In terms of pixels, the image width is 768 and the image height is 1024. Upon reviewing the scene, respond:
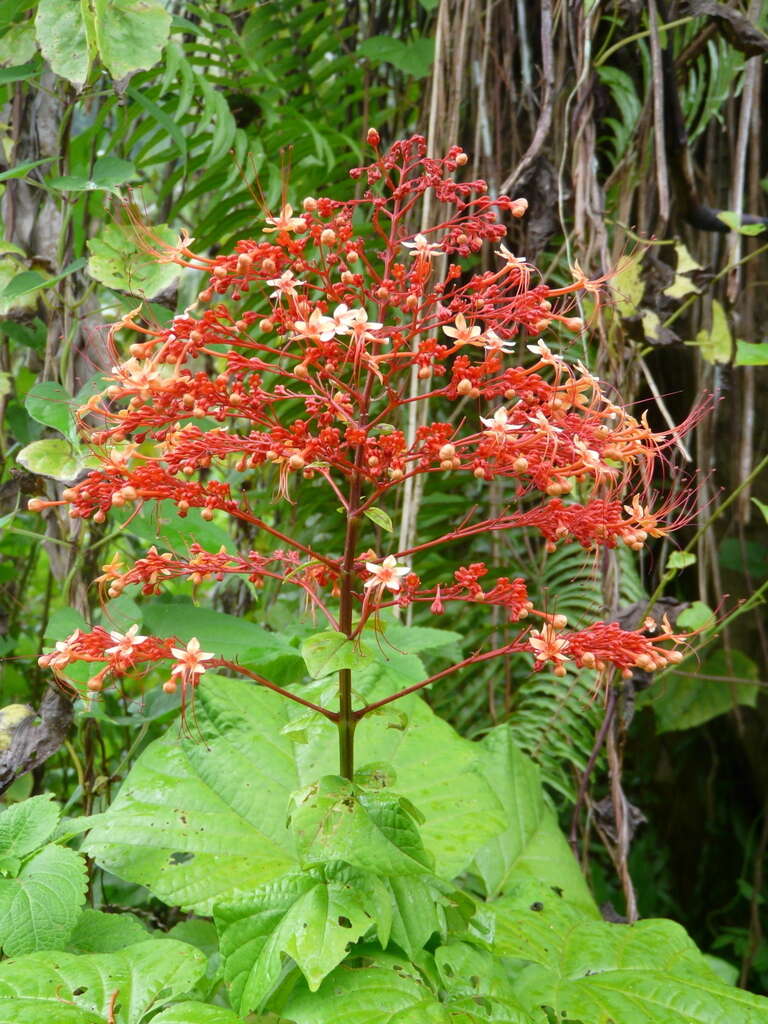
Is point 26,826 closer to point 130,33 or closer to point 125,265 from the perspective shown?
point 125,265

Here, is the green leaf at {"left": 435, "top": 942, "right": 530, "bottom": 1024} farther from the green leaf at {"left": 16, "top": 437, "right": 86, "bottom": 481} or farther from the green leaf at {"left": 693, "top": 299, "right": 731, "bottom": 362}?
the green leaf at {"left": 693, "top": 299, "right": 731, "bottom": 362}

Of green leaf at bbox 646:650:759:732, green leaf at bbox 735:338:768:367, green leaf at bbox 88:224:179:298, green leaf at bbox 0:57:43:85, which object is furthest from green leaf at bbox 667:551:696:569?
green leaf at bbox 0:57:43:85

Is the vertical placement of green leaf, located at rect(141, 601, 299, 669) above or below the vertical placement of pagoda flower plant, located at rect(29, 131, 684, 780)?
Result: below

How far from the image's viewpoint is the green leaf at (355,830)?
907 mm

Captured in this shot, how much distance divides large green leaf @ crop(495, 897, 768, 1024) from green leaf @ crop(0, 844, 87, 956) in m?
0.50

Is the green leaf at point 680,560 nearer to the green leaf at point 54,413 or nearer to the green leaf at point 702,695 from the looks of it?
the green leaf at point 702,695

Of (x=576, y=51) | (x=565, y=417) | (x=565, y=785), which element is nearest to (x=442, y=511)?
(x=565, y=785)

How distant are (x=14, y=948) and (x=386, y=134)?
6.65ft

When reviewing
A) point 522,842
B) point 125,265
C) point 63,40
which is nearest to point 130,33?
point 63,40

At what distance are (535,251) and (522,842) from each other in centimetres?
104

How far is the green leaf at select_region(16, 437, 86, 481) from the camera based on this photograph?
1372 millimetres

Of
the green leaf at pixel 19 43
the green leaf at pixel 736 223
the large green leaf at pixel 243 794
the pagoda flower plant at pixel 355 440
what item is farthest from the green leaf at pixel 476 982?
the green leaf at pixel 19 43

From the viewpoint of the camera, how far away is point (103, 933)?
1.26m

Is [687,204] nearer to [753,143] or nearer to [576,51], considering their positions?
[753,143]
